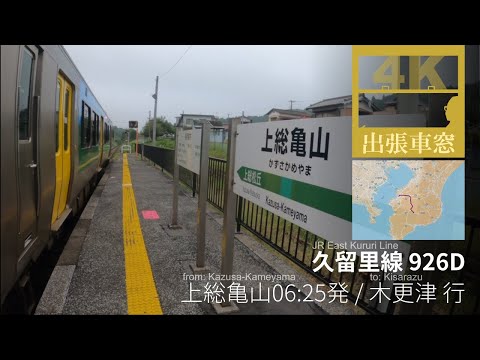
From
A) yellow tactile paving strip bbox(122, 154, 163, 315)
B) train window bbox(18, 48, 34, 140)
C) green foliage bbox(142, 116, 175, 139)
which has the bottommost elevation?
yellow tactile paving strip bbox(122, 154, 163, 315)

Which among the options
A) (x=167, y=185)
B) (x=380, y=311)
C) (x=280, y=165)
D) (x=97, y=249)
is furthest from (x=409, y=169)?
(x=167, y=185)

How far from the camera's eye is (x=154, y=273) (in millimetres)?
3424

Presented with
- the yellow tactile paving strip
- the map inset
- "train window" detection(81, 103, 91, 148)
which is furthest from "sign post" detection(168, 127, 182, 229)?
the map inset

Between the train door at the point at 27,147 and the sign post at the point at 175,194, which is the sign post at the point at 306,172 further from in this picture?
the sign post at the point at 175,194

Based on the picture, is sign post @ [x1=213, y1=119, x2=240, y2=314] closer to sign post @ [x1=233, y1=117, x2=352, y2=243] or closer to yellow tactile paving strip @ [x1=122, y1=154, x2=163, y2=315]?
sign post @ [x1=233, y1=117, x2=352, y2=243]

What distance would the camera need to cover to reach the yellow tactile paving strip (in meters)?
2.78

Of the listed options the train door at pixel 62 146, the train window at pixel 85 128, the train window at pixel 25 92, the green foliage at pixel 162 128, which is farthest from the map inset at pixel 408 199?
the green foliage at pixel 162 128

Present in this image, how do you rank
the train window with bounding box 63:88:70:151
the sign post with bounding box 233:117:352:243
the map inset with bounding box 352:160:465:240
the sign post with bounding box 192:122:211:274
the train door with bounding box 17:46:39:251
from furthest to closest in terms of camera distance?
the train window with bounding box 63:88:70:151 → the sign post with bounding box 192:122:211:274 → the train door with bounding box 17:46:39:251 → the sign post with bounding box 233:117:352:243 → the map inset with bounding box 352:160:465:240

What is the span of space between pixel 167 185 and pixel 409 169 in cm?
841

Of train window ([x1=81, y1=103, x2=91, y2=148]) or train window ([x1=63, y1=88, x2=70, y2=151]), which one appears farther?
train window ([x1=81, y1=103, x2=91, y2=148])

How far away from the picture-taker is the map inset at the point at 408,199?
5.15 ft

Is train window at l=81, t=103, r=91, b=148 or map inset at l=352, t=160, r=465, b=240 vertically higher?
train window at l=81, t=103, r=91, b=148

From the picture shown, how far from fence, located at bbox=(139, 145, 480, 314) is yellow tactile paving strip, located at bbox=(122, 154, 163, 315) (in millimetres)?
1237

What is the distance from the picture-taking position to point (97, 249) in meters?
4.04
